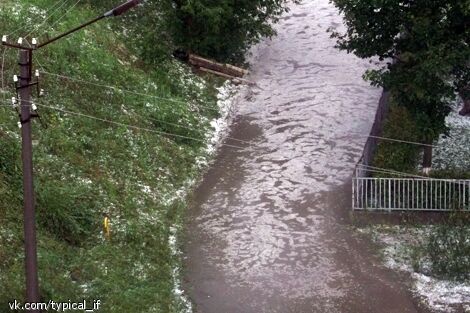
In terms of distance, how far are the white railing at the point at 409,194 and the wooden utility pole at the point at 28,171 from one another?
932 centimetres

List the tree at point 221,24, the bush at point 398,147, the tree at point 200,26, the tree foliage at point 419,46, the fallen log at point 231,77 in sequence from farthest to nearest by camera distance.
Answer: the fallen log at point 231,77 → the tree at point 200,26 → the tree at point 221,24 → the bush at point 398,147 → the tree foliage at point 419,46

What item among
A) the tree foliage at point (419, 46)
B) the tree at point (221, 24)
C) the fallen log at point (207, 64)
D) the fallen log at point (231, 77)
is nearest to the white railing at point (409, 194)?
the tree foliage at point (419, 46)

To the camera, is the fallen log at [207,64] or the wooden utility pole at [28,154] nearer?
the wooden utility pole at [28,154]

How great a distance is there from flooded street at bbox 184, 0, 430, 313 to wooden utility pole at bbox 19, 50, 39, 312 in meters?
4.31

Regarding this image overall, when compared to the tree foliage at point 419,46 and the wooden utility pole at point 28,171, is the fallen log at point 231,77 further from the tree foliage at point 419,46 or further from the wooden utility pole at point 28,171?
the wooden utility pole at point 28,171

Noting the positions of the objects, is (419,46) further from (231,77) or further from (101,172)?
(231,77)

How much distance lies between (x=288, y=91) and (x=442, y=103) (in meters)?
8.06

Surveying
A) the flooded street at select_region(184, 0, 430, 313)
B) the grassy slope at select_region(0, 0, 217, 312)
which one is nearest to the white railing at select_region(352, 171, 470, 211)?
the flooded street at select_region(184, 0, 430, 313)

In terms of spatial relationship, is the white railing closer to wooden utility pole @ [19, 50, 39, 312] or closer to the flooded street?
the flooded street

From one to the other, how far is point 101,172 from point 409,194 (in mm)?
7788

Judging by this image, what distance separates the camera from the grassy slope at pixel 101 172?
1391cm

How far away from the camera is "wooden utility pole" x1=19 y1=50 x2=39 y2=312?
10.4 meters

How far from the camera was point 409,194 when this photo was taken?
711 inches

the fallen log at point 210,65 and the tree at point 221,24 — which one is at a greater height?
the tree at point 221,24
